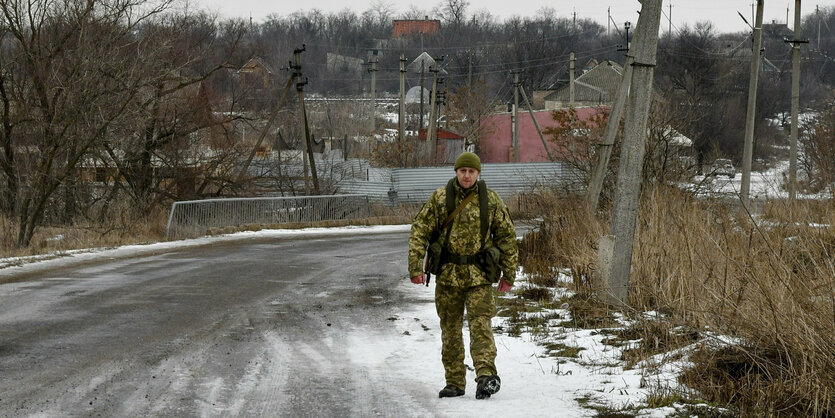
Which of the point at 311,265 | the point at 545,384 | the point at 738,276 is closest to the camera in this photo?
the point at 545,384

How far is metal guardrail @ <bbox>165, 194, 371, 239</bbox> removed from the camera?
88.6 feet

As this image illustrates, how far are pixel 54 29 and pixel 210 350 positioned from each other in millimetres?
21754

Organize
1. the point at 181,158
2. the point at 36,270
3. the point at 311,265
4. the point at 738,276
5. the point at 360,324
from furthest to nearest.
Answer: the point at 181,158 < the point at 311,265 < the point at 36,270 < the point at 360,324 < the point at 738,276

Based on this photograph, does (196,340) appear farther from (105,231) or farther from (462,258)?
(105,231)

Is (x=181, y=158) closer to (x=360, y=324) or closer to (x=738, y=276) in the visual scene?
(x=360, y=324)

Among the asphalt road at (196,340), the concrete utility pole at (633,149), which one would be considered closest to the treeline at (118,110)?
the asphalt road at (196,340)

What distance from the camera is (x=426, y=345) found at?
9.88 m

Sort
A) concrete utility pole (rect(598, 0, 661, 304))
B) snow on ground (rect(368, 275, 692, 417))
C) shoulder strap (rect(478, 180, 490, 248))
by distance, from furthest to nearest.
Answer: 1. concrete utility pole (rect(598, 0, 661, 304))
2. shoulder strap (rect(478, 180, 490, 248))
3. snow on ground (rect(368, 275, 692, 417))

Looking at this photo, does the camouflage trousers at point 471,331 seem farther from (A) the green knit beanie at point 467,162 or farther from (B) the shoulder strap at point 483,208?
(A) the green knit beanie at point 467,162

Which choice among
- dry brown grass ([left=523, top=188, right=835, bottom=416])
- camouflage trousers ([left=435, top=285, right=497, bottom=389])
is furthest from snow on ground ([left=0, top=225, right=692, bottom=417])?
dry brown grass ([left=523, top=188, right=835, bottom=416])

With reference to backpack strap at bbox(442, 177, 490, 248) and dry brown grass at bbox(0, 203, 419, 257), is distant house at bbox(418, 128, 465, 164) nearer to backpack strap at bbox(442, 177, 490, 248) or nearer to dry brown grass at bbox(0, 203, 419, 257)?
dry brown grass at bbox(0, 203, 419, 257)

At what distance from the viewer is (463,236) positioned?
24.5 feet

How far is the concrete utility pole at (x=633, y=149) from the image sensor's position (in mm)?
10383

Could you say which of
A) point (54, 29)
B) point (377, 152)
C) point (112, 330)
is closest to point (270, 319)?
point (112, 330)
